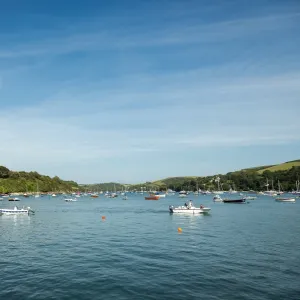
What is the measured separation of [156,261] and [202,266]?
227 inches

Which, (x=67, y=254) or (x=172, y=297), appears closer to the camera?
(x=172, y=297)

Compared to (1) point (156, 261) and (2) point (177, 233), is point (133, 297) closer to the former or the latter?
(1) point (156, 261)

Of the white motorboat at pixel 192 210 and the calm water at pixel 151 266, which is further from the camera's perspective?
the white motorboat at pixel 192 210

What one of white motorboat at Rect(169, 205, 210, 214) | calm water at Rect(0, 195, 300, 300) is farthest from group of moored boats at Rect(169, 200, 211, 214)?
calm water at Rect(0, 195, 300, 300)

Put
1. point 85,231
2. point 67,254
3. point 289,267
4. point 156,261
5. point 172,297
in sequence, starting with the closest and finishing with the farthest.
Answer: point 172,297 < point 289,267 < point 156,261 < point 67,254 < point 85,231

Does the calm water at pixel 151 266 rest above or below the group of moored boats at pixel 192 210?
below

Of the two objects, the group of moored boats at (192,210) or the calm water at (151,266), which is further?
the group of moored boats at (192,210)

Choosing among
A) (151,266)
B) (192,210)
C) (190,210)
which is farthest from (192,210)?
(151,266)

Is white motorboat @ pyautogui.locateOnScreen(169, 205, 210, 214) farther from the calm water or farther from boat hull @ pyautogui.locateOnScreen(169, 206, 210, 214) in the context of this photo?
the calm water

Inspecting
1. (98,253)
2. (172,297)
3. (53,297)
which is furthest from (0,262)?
(172,297)

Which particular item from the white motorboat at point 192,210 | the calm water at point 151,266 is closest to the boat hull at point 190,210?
the white motorboat at point 192,210

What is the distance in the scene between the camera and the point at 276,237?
62219 mm

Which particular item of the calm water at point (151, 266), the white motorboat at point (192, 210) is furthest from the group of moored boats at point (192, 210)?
the calm water at point (151, 266)

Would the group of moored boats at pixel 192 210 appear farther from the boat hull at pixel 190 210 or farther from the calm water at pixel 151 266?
the calm water at pixel 151 266
